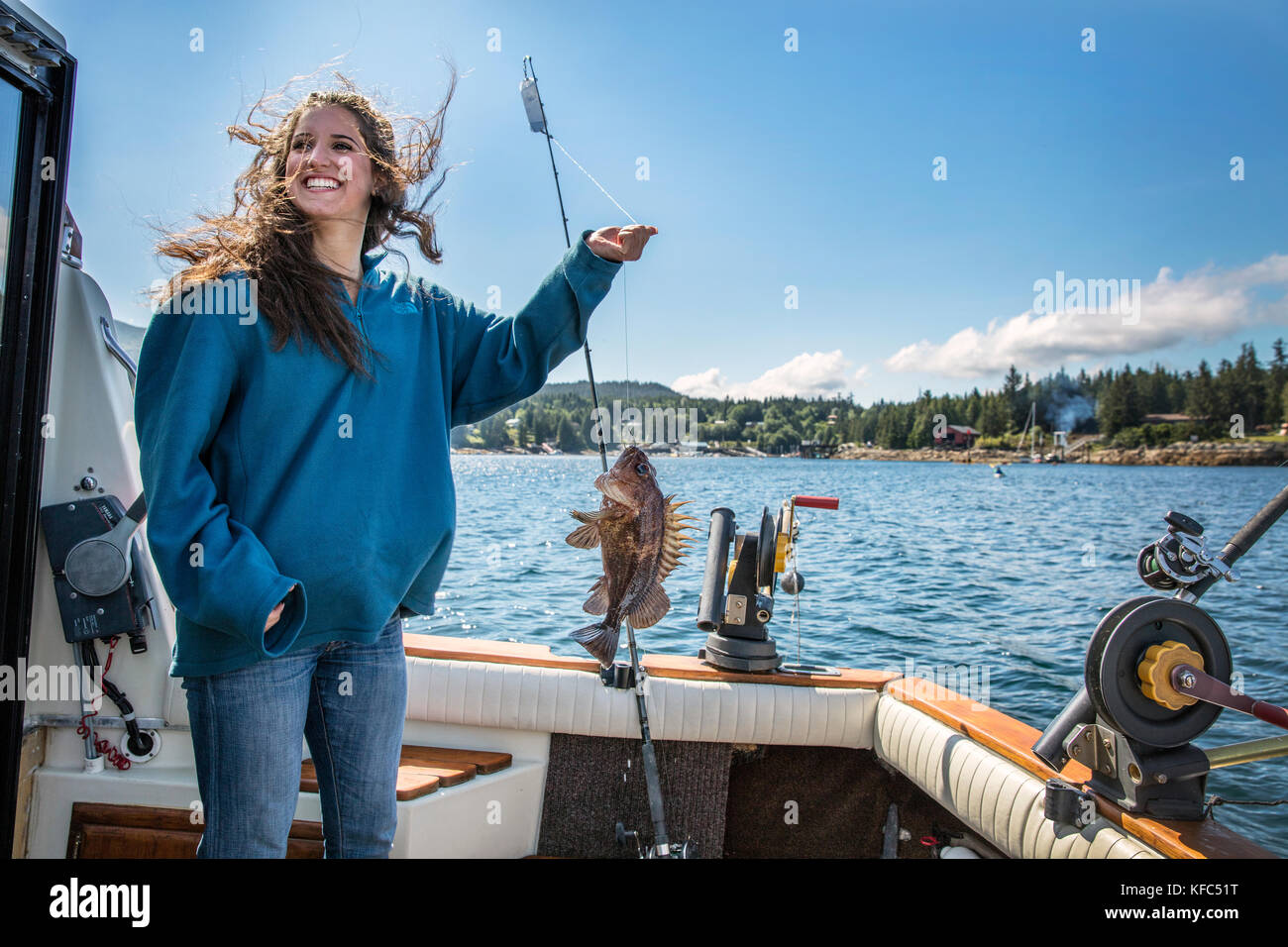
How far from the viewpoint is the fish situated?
2211 mm

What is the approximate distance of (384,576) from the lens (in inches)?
70.1

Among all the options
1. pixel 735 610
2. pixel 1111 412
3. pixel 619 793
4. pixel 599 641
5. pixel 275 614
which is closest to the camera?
pixel 275 614

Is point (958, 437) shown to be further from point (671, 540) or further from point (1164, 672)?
point (671, 540)

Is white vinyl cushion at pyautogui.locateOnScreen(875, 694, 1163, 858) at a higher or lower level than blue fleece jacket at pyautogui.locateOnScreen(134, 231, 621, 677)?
lower

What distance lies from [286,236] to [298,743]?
118cm

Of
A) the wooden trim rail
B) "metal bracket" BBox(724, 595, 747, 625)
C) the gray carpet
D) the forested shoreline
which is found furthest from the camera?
the forested shoreline

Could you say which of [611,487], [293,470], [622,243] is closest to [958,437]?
[611,487]

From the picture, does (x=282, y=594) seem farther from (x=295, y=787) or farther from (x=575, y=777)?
(x=575, y=777)

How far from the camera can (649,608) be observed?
2.22 meters

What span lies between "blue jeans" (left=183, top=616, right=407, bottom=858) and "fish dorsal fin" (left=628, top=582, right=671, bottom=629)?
64cm

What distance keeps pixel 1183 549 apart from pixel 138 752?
3.83m

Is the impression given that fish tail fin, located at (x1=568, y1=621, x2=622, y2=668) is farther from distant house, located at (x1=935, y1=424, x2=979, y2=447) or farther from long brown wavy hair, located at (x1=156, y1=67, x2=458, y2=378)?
distant house, located at (x1=935, y1=424, x2=979, y2=447)

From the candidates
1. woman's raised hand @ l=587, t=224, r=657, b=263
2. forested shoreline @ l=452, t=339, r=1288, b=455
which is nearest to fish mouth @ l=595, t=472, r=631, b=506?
woman's raised hand @ l=587, t=224, r=657, b=263
